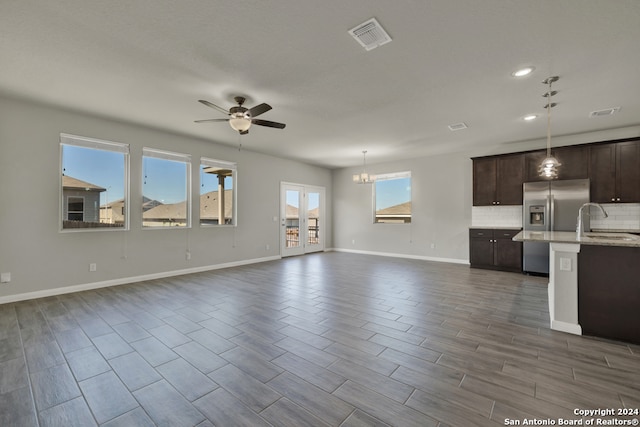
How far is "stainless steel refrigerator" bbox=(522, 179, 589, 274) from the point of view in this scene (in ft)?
17.1

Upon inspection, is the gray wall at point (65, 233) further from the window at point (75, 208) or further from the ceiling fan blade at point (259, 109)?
the ceiling fan blade at point (259, 109)

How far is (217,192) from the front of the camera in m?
6.38

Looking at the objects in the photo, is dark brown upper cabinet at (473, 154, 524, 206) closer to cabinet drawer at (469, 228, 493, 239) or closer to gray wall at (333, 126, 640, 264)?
gray wall at (333, 126, 640, 264)

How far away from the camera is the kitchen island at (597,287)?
265 centimetres

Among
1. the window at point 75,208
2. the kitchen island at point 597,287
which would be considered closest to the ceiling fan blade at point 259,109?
the window at point 75,208

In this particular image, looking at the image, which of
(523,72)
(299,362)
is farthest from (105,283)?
(523,72)

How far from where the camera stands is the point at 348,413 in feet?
5.55

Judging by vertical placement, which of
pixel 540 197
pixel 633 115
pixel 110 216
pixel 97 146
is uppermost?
pixel 633 115

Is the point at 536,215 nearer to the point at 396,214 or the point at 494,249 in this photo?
the point at 494,249

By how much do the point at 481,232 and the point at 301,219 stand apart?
15.8 feet

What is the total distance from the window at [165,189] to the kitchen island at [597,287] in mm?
6026

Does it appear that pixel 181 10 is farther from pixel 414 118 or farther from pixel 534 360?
pixel 534 360

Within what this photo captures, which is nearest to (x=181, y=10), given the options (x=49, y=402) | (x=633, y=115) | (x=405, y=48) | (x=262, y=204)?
(x=405, y=48)

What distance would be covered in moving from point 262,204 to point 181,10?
530 cm
